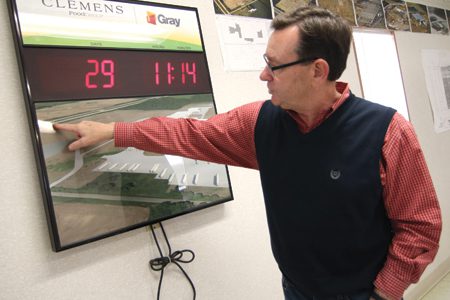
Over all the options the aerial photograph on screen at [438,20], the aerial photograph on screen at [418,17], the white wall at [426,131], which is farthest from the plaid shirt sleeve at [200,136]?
the aerial photograph on screen at [438,20]

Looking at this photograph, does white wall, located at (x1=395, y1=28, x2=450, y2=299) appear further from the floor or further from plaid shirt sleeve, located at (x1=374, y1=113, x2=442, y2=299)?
plaid shirt sleeve, located at (x1=374, y1=113, x2=442, y2=299)

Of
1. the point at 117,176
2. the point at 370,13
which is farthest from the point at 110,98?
the point at 370,13

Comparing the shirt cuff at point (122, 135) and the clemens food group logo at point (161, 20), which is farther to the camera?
the clemens food group logo at point (161, 20)

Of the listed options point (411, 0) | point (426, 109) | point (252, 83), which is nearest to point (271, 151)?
point (252, 83)

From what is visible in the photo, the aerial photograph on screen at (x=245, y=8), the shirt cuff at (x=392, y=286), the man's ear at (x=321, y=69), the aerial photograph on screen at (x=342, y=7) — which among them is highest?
the aerial photograph on screen at (x=342, y=7)

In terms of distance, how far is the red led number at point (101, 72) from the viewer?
124 centimetres

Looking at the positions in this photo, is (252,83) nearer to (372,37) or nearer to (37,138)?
(37,138)

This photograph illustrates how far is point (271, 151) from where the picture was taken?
122 cm

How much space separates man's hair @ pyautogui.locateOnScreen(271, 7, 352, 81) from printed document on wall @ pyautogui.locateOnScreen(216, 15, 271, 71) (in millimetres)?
611

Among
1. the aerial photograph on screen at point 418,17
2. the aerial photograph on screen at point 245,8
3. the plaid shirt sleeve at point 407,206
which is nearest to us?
the plaid shirt sleeve at point 407,206

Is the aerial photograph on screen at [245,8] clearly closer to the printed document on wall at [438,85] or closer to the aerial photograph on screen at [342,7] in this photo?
the aerial photograph on screen at [342,7]

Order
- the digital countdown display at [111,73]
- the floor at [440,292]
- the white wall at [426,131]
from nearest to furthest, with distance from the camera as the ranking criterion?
the digital countdown display at [111,73], the floor at [440,292], the white wall at [426,131]

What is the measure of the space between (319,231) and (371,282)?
0.25 m

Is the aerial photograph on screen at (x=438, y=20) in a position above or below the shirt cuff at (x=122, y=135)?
above
